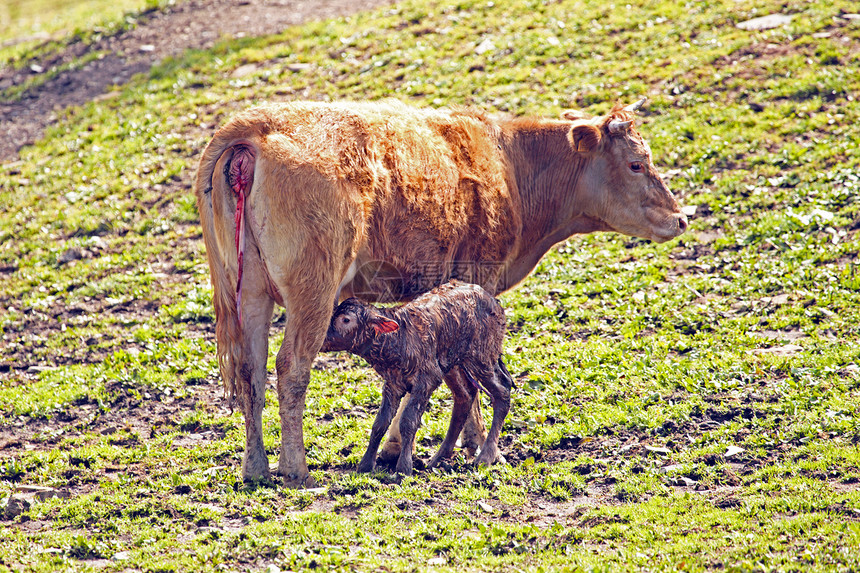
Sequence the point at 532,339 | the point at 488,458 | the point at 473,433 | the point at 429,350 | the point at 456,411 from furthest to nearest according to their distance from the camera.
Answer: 1. the point at 532,339
2. the point at 473,433
3. the point at 456,411
4. the point at 488,458
5. the point at 429,350

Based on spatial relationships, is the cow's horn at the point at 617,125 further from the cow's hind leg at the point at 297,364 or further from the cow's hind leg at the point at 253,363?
the cow's hind leg at the point at 253,363

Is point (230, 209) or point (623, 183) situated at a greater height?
point (230, 209)

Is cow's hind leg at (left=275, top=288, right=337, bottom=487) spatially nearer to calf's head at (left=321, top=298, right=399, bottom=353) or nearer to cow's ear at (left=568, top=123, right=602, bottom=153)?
calf's head at (left=321, top=298, right=399, bottom=353)

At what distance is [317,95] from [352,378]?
789 cm

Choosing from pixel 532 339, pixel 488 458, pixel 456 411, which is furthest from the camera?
pixel 532 339

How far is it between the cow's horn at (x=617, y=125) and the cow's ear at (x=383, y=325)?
3.55 m

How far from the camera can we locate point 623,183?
9.53 metres

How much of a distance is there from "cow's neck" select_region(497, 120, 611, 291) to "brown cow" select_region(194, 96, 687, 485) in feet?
0.05

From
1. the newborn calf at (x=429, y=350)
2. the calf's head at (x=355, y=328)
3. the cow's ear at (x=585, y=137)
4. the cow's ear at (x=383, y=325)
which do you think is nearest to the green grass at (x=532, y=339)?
the newborn calf at (x=429, y=350)

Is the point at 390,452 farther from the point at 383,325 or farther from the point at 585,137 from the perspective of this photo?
the point at 585,137

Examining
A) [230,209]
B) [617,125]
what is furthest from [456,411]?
[617,125]

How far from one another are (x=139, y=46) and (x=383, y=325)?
14727mm

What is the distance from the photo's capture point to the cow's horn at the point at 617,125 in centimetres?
930

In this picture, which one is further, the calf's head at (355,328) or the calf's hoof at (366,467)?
the calf's hoof at (366,467)
